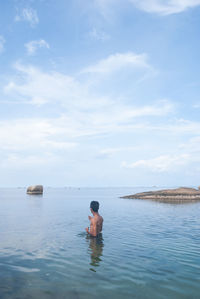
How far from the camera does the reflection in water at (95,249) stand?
455 inches

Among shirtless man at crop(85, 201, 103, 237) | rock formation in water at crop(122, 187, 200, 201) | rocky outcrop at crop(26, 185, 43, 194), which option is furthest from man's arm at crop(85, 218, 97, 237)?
rocky outcrop at crop(26, 185, 43, 194)

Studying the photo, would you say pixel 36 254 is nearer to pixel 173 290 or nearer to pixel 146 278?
pixel 146 278

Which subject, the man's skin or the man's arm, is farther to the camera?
the man's arm

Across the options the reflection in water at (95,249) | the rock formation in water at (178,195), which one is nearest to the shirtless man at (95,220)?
the reflection in water at (95,249)

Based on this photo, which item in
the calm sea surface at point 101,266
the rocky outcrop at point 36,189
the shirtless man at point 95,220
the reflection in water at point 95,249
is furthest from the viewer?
the rocky outcrop at point 36,189

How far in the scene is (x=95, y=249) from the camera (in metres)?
14.0

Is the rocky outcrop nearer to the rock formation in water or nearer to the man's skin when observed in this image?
the rock formation in water

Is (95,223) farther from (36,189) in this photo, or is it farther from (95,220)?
(36,189)

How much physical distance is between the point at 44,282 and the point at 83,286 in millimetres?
1634

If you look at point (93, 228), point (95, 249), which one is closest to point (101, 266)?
point (95, 249)

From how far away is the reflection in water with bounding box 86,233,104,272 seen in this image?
11548 millimetres

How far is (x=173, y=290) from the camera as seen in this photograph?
331 inches

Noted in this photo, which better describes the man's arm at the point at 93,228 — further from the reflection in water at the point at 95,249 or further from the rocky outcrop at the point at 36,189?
the rocky outcrop at the point at 36,189

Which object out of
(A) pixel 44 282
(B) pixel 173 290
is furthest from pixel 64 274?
(B) pixel 173 290
